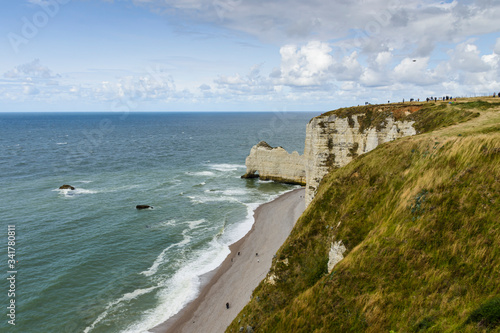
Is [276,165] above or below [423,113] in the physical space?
below

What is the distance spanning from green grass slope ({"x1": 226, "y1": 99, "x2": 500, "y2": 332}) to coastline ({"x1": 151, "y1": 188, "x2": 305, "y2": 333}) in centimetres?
1206

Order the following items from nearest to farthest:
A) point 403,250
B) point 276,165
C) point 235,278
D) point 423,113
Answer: point 403,250
point 423,113
point 235,278
point 276,165

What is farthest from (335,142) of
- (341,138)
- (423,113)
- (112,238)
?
(112,238)

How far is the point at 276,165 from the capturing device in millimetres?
79625

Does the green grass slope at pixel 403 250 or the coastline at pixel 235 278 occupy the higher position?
the green grass slope at pixel 403 250

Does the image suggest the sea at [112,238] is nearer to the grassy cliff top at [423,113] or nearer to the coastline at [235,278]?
the coastline at [235,278]

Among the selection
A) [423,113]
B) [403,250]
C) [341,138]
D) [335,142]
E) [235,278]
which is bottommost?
[235,278]

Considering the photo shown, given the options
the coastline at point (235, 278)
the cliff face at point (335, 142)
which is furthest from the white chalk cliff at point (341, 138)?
the coastline at point (235, 278)

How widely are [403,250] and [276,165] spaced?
62.2 metres

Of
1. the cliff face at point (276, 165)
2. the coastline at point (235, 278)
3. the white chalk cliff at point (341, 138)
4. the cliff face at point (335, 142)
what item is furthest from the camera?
the cliff face at point (276, 165)

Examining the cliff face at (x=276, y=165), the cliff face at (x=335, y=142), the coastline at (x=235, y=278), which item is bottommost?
the coastline at (x=235, y=278)

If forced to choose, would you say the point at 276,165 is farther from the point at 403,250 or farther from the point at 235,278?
the point at 403,250

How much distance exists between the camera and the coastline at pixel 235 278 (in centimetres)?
3128

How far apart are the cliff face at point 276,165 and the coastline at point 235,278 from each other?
18.9m
